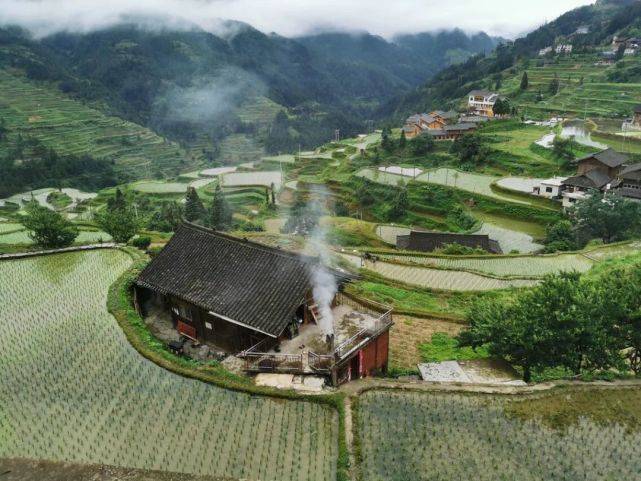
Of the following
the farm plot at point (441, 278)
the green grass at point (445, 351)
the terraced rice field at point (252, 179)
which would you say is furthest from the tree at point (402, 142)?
the green grass at point (445, 351)

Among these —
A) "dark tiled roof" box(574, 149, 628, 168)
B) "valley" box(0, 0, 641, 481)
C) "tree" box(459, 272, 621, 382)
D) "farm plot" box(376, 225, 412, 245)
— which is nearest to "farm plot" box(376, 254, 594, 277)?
"valley" box(0, 0, 641, 481)

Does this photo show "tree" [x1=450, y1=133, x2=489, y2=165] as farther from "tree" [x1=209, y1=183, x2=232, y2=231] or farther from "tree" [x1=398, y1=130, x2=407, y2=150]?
"tree" [x1=209, y1=183, x2=232, y2=231]

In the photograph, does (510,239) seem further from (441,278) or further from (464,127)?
(464,127)

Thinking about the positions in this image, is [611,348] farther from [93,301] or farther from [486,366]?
[93,301]

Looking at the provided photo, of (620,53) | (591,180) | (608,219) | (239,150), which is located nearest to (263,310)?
(608,219)

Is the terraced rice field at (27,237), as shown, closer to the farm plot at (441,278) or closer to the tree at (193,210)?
the tree at (193,210)

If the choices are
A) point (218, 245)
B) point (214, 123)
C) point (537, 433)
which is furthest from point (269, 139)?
point (537, 433)
